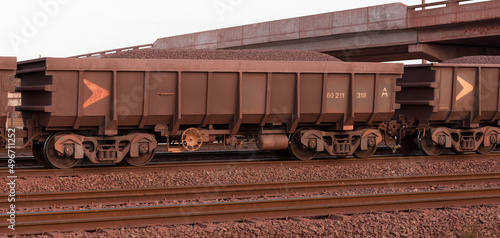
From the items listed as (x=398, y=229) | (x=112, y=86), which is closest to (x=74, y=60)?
(x=112, y=86)

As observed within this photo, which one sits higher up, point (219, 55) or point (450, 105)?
point (219, 55)

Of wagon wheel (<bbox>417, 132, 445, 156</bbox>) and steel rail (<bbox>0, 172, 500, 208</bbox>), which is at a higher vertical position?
wagon wheel (<bbox>417, 132, 445, 156</bbox>)

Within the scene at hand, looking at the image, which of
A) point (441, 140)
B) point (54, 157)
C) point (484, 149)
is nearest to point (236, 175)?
point (54, 157)

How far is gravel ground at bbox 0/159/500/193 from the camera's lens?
11639 mm

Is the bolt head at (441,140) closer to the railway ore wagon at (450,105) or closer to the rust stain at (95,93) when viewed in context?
the railway ore wagon at (450,105)

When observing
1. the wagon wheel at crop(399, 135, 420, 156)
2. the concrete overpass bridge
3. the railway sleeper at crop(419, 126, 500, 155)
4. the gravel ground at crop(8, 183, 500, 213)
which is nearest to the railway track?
the railway sleeper at crop(419, 126, 500, 155)

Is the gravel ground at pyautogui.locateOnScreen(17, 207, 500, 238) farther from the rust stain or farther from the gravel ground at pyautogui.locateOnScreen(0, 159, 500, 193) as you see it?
the rust stain

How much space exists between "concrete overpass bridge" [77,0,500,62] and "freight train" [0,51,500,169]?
15.2 metres

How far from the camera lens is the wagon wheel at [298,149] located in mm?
15109

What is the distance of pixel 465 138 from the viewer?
17.3 metres

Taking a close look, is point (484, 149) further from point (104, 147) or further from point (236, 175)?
point (104, 147)

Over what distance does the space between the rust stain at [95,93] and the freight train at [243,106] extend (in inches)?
0.8

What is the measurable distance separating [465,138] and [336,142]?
448cm

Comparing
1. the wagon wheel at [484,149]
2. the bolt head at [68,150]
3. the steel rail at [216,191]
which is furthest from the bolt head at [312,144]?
the bolt head at [68,150]
